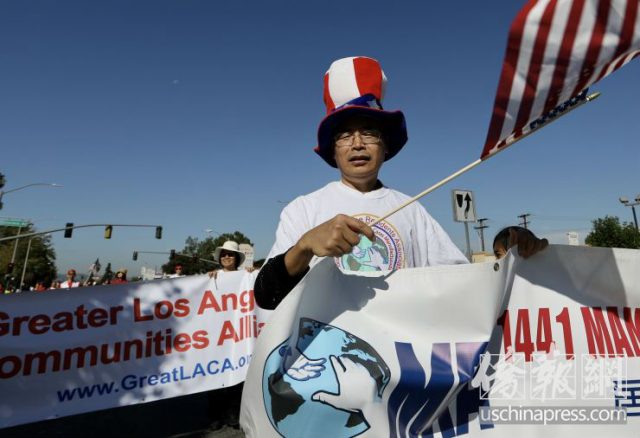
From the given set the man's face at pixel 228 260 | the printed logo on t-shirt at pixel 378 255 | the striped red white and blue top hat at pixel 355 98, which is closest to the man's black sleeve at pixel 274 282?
the printed logo on t-shirt at pixel 378 255

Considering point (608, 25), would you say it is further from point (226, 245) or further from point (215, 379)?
point (226, 245)

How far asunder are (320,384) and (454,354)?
557mm

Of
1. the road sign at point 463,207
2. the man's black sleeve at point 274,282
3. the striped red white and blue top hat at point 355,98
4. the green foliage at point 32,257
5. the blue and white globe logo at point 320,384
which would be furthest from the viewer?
the green foliage at point 32,257

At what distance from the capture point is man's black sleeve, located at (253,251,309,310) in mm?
1418

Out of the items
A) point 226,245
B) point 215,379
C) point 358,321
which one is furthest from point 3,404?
point 358,321

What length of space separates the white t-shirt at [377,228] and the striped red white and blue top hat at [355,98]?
0.28m

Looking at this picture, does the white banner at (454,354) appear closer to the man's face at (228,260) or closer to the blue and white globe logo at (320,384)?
the blue and white globe logo at (320,384)

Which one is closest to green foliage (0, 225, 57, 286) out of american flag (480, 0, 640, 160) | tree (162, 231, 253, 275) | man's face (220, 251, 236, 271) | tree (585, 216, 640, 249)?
tree (162, 231, 253, 275)

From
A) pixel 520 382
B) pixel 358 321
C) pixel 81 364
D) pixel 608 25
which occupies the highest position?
pixel 608 25

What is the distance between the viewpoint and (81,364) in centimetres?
391

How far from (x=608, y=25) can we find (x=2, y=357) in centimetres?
517

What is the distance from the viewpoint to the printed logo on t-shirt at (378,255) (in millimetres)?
1618

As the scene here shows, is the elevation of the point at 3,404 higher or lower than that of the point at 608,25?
lower

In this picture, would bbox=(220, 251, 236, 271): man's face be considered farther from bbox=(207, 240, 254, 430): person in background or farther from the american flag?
the american flag
